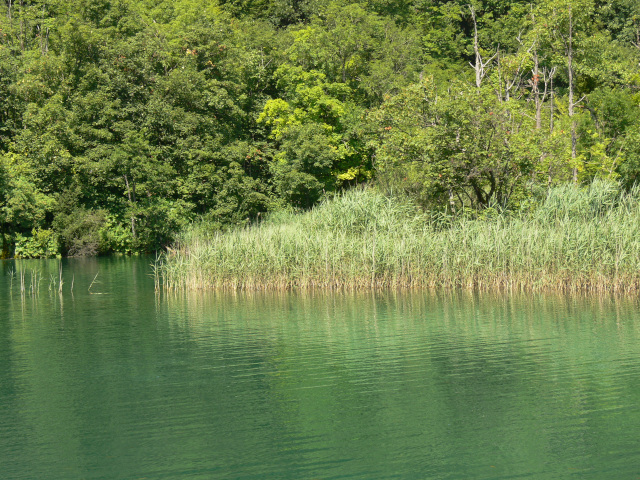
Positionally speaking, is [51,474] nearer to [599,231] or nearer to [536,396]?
[536,396]

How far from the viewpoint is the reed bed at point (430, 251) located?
19391 millimetres

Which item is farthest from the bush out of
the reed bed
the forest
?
the reed bed

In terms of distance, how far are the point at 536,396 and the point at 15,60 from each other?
134 ft

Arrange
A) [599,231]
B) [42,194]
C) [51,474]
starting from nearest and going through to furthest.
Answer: [51,474], [599,231], [42,194]

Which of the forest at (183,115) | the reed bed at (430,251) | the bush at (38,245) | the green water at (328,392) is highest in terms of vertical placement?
the forest at (183,115)

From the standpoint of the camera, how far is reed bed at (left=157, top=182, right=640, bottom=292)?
19.4 metres

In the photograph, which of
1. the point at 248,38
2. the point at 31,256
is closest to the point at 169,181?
the point at 31,256

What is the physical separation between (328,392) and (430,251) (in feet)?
35.2

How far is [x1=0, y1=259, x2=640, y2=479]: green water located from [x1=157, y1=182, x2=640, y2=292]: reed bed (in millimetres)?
1395

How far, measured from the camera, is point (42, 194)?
129 feet

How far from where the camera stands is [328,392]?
1058 centimetres

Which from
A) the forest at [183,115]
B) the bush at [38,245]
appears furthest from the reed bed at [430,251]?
the bush at [38,245]

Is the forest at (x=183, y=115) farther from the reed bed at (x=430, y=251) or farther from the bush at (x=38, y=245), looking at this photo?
the reed bed at (x=430, y=251)

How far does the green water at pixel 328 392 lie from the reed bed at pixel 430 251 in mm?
1395
